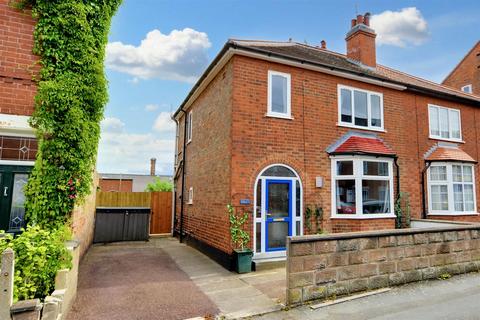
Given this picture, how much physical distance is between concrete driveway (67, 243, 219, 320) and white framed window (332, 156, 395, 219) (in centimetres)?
504

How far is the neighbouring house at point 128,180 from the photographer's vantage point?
33.0m

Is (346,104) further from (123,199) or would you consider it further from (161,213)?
(123,199)

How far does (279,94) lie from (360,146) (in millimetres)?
2956

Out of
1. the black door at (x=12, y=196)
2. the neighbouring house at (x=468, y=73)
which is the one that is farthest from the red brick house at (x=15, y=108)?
the neighbouring house at (x=468, y=73)

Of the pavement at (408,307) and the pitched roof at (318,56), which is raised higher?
the pitched roof at (318,56)

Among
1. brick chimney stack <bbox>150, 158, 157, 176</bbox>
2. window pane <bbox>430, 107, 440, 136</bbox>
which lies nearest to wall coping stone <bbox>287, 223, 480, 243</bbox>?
window pane <bbox>430, 107, 440, 136</bbox>

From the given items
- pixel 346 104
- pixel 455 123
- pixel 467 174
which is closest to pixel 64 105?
pixel 346 104

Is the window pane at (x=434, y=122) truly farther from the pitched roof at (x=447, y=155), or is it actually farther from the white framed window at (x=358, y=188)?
the white framed window at (x=358, y=188)

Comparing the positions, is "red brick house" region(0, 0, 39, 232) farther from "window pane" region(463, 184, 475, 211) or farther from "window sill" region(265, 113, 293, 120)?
"window pane" region(463, 184, 475, 211)

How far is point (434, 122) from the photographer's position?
39.3ft

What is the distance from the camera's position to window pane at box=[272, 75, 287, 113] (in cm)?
879

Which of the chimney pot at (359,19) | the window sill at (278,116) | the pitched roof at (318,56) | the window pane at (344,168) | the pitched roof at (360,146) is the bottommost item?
the window pane at (344,168)

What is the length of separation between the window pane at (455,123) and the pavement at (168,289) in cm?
1003

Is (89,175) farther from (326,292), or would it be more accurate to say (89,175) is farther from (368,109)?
(368,109)
